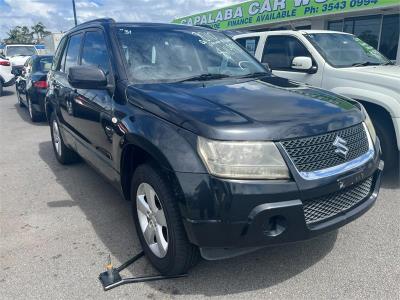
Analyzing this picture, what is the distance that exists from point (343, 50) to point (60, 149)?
176 inches

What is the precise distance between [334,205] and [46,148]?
559cm

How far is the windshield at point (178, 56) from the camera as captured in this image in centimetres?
332

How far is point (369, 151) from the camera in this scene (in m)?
2.86

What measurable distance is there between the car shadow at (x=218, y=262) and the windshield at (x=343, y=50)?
120 inches

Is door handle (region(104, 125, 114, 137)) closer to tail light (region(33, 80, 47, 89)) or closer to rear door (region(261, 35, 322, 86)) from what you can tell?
rear door (region(261, 35, 322, 86))

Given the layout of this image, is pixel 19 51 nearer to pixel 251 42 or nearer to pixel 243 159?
pixel 251 42

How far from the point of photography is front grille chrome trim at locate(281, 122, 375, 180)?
7.77 ft

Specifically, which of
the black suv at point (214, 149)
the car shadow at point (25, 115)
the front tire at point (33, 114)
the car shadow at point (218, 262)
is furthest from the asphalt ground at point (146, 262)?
the car shadow at point (25, 115)

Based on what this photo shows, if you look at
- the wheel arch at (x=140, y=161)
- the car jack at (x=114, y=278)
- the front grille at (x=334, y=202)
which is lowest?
the car jack at (x=114, y=278)

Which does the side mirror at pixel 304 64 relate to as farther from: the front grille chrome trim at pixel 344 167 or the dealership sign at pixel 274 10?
the dealership sign at pixel 274 10

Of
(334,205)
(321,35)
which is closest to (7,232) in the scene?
(334,205)

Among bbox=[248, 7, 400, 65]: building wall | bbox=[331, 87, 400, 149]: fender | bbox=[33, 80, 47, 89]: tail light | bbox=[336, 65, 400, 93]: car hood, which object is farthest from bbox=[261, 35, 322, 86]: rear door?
bbox=[248, 7, 400, 65]: building wall

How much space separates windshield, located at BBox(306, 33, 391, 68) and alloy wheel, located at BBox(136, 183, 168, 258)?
3668mm

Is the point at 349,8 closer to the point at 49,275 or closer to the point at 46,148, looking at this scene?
the point at 46,148
